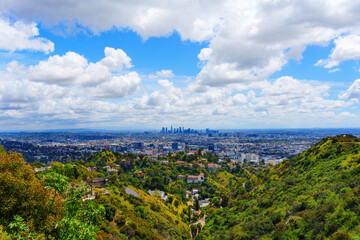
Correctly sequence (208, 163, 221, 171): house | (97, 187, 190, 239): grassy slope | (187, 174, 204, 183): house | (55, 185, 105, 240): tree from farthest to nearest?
(208, 163, 221, 171): house → (187, 174, 204, 183): house → (97, 187, 190, 239): grassy slope → (55, 185, 105, 240): tree

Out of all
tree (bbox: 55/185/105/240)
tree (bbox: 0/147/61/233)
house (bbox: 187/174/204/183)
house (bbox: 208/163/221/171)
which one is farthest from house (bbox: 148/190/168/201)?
tree (bbox: 55/185/105/240)

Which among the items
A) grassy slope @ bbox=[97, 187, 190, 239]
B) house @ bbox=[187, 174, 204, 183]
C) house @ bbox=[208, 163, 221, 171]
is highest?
grassy slope @ bbox=[97, 187, 190, 239]

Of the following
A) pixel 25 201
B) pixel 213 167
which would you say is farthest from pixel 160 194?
pixel 25 201

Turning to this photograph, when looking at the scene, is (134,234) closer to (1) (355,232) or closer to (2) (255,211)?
(2) (255,211)

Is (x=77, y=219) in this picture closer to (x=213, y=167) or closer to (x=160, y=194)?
(x=160, y=194)

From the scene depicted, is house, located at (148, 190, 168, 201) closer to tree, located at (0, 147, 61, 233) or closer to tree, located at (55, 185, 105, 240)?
tree, located at (0, 147, 61, 233)

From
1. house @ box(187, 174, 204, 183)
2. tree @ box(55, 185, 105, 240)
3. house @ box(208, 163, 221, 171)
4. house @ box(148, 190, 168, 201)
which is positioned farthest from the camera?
house @ box(208, 163, 221, 171)

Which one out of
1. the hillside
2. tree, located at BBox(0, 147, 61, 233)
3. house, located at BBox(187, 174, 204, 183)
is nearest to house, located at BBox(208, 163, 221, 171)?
house, located at BBox(187, 174, 204, 183)

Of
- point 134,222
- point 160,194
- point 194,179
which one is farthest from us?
point 194,179

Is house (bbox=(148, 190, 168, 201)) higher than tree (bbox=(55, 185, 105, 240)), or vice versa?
tree (bbox=(55, 185, 105, 240))

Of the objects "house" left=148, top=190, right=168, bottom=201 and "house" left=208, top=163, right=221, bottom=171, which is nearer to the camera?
"house" left=148, top=190, right=168, bottom=201

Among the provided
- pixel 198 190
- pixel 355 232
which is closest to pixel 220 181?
pixel 198 190
